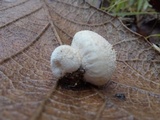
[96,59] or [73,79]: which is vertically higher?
[96,59]

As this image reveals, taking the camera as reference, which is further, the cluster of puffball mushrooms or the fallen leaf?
the cluster of puffball mushrooms

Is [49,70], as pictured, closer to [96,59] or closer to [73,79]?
[73,79]

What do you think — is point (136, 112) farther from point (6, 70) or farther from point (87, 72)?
point (6, 70)

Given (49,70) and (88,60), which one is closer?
(88,60)

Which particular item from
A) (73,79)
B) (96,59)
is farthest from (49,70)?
(96,59)

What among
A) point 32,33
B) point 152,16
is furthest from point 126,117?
point 152,16
